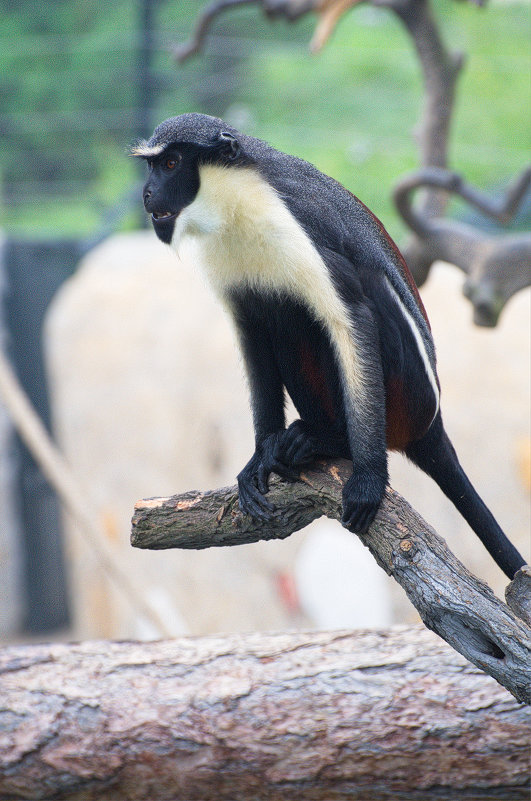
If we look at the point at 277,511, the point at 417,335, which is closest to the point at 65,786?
the point at 277,511

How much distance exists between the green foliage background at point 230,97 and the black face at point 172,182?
318 cm

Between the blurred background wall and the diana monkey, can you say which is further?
the blurred background wall

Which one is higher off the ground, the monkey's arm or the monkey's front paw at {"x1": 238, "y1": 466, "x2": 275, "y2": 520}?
the monkey's arm

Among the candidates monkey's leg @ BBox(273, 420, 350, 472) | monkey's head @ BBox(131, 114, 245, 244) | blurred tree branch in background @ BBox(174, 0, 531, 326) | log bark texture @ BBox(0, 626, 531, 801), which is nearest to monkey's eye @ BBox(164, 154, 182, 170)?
monkey's head @ BBox(131, 114, 245, 244)

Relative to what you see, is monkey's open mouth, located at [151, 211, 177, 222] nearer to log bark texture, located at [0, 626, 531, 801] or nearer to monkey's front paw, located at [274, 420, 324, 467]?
monkey's front paw, located at [274, 420, 324, 467]

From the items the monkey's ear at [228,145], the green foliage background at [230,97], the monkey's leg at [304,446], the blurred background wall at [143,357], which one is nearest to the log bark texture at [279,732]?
the monkey's leg at [304,446]

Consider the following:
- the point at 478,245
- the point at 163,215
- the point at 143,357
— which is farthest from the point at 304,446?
the point at 143,357

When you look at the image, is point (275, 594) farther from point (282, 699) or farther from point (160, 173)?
point (160, 173)

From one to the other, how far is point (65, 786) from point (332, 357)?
40.3 inches

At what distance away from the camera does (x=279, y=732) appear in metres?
1.88

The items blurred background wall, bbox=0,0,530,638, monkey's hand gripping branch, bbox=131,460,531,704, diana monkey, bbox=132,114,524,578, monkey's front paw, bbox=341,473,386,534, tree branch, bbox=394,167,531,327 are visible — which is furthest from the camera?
blurred background wall, bbox=0,0,530,638

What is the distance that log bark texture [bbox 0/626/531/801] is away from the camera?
1.83 meters

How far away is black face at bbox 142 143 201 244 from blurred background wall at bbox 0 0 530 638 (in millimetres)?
1755

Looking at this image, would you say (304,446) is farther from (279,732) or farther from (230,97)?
(230,97)
